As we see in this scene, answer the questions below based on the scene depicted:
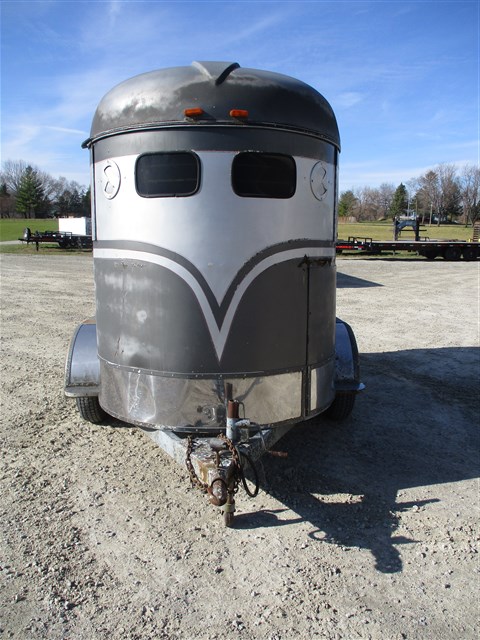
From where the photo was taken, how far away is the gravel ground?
2869 mm

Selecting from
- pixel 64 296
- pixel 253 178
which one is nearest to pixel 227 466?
pixel 253 178

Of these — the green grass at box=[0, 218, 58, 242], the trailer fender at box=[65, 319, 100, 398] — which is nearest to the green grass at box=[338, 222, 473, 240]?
the green grass at box=[0, 218, 58, 242]

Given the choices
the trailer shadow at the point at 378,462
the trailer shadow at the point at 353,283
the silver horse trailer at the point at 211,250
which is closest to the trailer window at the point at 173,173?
the silver horse trailer at the point at 211,250

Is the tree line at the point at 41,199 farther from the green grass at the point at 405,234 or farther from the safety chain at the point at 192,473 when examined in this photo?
the safety chain at the point at 192,473

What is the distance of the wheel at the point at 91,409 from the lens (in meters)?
5.21

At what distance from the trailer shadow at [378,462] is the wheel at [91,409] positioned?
1735mm

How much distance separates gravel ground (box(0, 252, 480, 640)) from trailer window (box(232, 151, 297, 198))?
2.08 m

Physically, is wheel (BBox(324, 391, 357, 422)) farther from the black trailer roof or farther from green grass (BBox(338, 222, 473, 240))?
green grass (BBox(338, 222, 473, 240))

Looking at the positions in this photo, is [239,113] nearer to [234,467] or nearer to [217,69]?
[217,69]

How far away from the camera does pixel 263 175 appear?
3.69 m

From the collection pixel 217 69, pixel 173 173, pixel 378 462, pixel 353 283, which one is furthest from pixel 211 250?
pixel 353 283

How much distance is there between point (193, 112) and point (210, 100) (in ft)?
0.50

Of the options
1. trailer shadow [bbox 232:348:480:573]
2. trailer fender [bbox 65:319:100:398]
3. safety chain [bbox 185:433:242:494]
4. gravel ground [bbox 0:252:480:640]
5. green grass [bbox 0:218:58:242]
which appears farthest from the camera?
green grass [bbox 0:218:58:242]

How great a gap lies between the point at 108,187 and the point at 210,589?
8.71 feet
